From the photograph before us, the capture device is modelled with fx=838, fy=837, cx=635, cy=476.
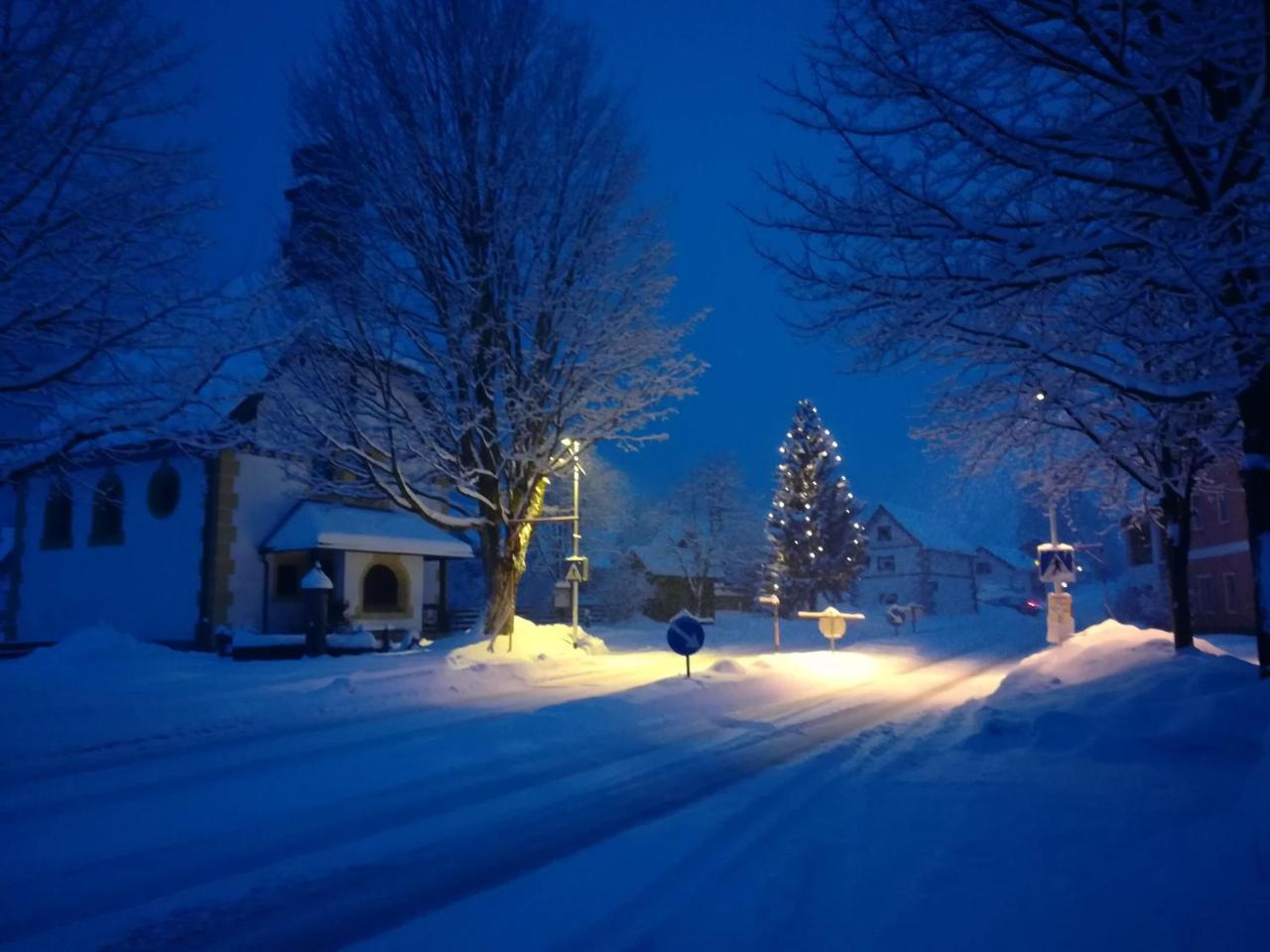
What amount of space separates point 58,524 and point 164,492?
471 centimetres

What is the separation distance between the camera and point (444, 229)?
17.0m

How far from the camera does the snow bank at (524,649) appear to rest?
16625mm

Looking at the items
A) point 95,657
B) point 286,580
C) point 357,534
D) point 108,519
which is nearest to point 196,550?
point 286,580

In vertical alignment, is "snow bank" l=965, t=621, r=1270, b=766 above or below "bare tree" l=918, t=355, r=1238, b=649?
below

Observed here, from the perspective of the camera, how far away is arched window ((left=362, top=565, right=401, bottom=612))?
27.7 meters

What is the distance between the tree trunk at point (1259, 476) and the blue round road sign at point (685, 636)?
734cm

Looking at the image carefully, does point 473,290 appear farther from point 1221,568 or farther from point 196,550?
point 1221,568

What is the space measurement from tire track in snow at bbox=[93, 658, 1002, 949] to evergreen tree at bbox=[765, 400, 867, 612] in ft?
127

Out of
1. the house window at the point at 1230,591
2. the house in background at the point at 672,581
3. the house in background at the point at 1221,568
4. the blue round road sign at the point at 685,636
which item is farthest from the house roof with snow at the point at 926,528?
the blue round road sign at the point at 685,636

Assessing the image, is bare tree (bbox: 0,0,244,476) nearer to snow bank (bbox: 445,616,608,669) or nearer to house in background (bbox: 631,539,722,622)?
snow bank (bbox: 445,616,608,669)

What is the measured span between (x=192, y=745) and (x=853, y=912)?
24.6 ft

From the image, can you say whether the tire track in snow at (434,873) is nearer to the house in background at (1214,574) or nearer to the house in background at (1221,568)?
the house in background at (1214,574)

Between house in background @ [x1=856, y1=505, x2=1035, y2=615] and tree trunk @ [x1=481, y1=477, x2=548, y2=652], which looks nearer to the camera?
tree trunk @ [x1=481, y1=477, x2=548, y2=652]

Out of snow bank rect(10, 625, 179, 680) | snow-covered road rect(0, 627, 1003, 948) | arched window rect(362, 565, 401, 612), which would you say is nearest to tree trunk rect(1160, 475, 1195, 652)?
snow-covered road rect(0, 627, 1003, 948)
